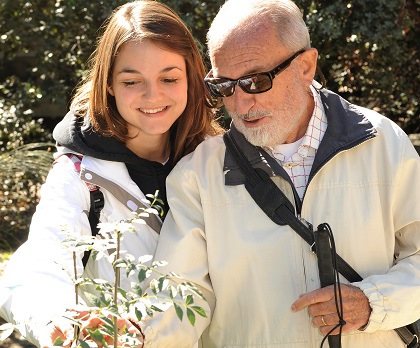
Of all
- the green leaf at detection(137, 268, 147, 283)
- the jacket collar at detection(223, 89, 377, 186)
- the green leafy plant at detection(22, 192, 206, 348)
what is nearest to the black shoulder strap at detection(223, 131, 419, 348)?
the jacket collar at detection(223, 89, 377, 186)

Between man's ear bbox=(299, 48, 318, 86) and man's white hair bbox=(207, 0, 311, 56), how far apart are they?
3 centimetres

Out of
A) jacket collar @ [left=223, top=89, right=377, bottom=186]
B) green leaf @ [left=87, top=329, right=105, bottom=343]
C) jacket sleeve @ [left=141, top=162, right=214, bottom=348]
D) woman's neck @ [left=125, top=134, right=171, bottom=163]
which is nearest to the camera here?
green leaf @ [left=87, top=329, right=105, bottom=343]

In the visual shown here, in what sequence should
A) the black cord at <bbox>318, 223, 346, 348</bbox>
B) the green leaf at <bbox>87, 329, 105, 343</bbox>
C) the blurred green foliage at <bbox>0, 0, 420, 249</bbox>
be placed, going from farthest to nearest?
the blurred green foliage at <bbox>0, 0, 420, 249</bbox> < the black cord at <bbox>318, 223, 346, 348</bbox> < the green leaf at <bbox>87, 329, 105, 343</bbox>

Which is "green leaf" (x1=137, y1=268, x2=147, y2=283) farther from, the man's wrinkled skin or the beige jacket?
the man's wrinkled skin

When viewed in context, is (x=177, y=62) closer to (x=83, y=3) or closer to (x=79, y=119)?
(x=79, y=119)

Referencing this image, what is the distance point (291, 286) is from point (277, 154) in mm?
548

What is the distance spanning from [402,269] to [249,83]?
0.91 metres

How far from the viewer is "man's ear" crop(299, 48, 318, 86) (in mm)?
3338

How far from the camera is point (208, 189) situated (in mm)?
3230

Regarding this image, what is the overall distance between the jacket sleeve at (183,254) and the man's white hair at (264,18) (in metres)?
0.59

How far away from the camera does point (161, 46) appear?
345 centimetres

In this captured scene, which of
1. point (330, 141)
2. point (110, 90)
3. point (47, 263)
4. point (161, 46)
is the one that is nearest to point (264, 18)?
point (161, 46)

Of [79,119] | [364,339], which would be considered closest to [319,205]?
[364,339]

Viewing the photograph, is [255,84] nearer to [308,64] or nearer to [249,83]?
[249,83]
